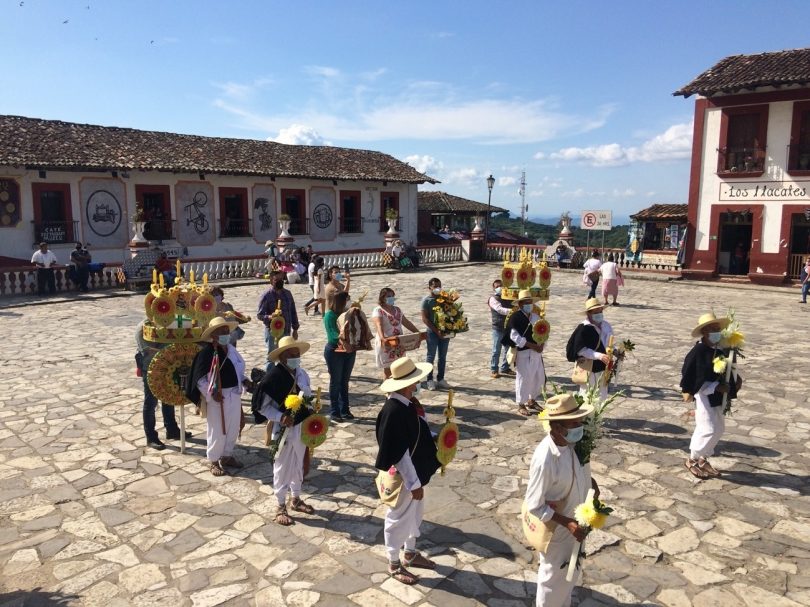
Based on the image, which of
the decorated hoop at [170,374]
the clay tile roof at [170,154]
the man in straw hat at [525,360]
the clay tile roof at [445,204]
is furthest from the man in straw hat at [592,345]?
the clay tile roof at [445,204]

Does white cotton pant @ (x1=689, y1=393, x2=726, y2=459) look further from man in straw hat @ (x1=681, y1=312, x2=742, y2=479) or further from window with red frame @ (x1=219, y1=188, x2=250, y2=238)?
window with red frame @ (x1=219, y1=188, x2=250, y2=238)

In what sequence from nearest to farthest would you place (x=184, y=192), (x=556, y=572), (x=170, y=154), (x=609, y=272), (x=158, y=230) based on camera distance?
(x=556, y=572)
(x=609, y=272)
(x=158, y=230)
(x=170, y=154)
(x=184, y=192)

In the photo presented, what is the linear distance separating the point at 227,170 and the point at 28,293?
353 inches

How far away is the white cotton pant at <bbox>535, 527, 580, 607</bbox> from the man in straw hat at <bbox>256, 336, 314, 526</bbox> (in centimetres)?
240

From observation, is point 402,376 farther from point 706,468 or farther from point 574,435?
point 706,468

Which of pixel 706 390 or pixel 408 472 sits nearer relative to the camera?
pixel 408 472

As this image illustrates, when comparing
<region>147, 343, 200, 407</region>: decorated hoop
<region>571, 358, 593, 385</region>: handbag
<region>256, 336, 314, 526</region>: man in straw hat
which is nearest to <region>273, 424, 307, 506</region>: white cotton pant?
<region>256, 336, 314, 526</region>: man in straw hat

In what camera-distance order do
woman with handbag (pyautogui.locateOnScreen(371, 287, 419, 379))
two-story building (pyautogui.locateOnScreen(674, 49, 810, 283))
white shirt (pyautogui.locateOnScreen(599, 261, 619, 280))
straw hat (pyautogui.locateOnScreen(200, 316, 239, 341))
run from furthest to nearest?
two-story building (pyautogui.locateOnScreen(674, 49, 810, 283))
white shirt (pyautogui.locateOnScreen(599, 261, 619, 280))
woman with handbag (pyautogui.locateOnScreen(371, 287, 419, 379))
straw hat (pyautogui.locateOnScreen(200, 316, 239, 341))

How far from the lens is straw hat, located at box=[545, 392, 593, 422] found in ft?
12.7

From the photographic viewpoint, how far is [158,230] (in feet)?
79.5

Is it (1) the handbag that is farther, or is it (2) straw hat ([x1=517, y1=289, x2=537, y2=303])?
(2) straw hat ([x1=517, y1=289, x2=537, y2=303])

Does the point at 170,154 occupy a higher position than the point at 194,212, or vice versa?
the point at 170,154

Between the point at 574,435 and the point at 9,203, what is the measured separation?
2236 cm

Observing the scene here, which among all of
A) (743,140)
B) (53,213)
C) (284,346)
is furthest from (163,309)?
(743,140)
